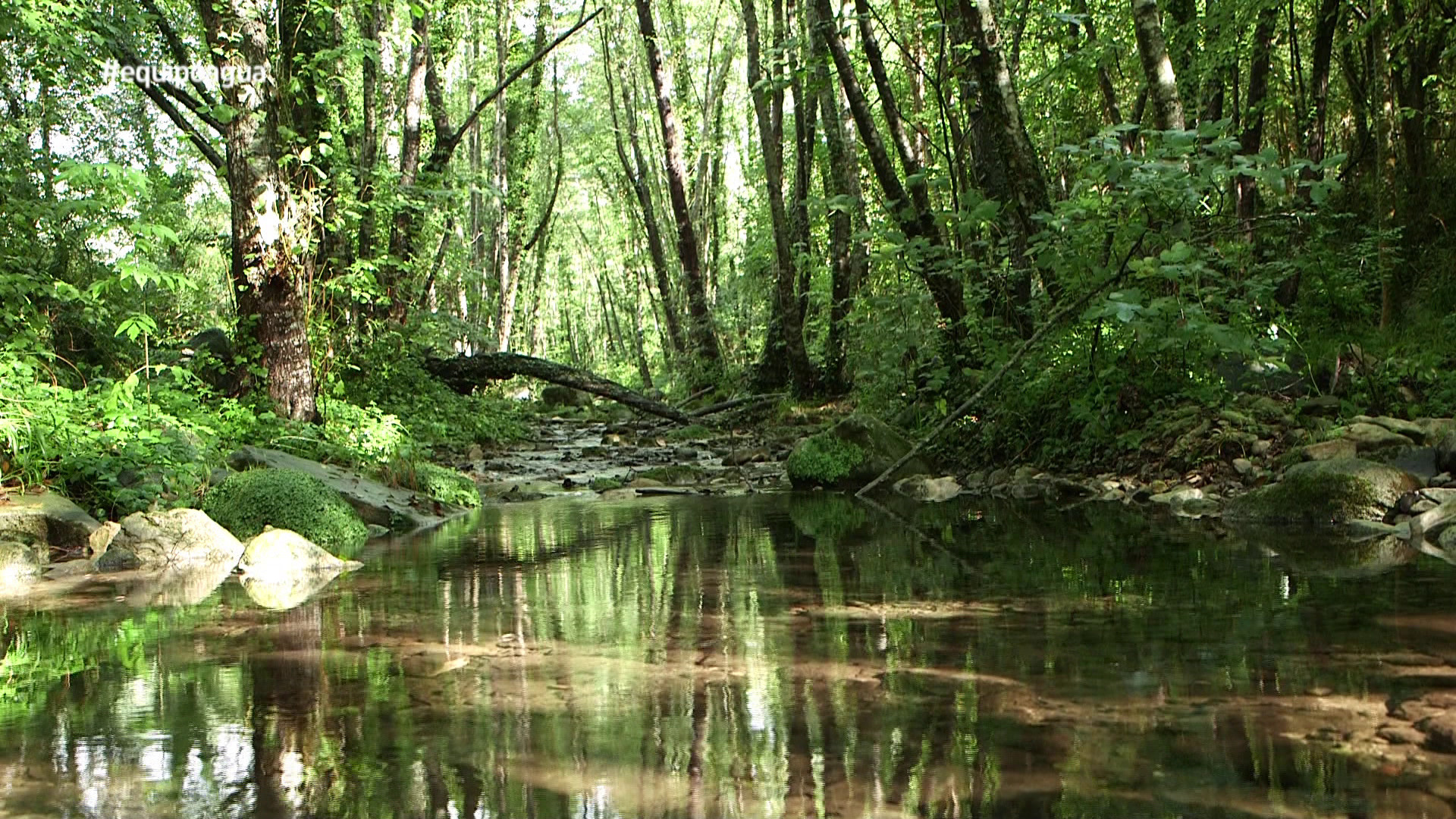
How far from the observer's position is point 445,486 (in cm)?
949

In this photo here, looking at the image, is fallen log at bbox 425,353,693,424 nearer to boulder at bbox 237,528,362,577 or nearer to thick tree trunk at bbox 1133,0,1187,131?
thick tree trunk at bbox 1133,0,1187,131

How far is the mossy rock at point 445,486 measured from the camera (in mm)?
9406

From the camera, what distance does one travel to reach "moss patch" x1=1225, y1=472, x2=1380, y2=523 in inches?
239

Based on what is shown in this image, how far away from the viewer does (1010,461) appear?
9.25 metres

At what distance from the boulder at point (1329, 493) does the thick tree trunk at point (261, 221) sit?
7733 mm

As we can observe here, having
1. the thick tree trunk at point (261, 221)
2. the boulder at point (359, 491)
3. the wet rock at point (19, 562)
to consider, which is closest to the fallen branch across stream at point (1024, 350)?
the boulder at point (359, 491)

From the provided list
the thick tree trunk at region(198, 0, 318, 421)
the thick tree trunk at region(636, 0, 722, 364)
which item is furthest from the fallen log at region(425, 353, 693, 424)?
the thick tree trunk at region(198, 0, 318, 421)

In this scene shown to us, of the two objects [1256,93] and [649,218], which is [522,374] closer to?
[649,218]

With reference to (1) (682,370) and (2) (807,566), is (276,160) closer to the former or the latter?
(2) (807,566)

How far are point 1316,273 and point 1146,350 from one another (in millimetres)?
2275

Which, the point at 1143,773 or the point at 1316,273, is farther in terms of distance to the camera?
the point at 1316,273

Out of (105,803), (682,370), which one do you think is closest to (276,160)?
(105,803)

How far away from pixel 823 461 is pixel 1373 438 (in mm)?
4796

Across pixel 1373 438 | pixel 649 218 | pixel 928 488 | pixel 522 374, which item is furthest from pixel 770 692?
pixel 649 218
